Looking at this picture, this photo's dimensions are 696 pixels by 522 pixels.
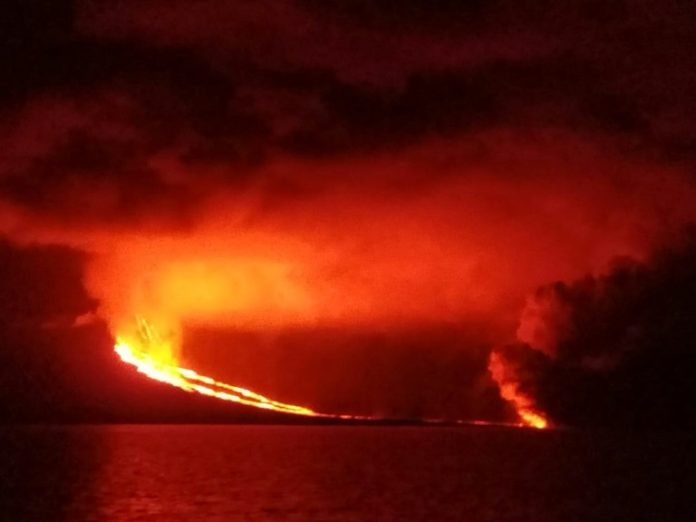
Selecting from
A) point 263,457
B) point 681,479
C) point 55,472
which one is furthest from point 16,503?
point 263,457

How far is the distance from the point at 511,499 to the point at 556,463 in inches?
2010

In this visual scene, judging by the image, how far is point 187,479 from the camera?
86.8 m

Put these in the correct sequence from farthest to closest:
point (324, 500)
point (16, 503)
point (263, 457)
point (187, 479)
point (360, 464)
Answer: point (263, 457), point (360, 464), point (187, 479), point (324, 500), point (16, 503)

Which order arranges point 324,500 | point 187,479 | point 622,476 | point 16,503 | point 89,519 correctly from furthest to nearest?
point 622,476, point 187,479, point 324,500, point 16,503, point 89,519

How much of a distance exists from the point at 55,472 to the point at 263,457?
127 feet

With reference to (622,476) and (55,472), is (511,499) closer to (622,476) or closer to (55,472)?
(622,476)

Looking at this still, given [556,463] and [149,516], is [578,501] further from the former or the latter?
[556,463]

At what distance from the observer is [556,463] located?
124312 mm

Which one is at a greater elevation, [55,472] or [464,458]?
[464,458]

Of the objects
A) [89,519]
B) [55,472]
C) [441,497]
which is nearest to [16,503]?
[89,519]

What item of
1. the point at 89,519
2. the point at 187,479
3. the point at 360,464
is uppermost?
the point at 360,464

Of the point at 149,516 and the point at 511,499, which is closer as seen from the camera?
the point at 149,516

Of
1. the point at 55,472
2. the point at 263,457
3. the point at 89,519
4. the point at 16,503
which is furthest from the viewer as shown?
the point at 263,457

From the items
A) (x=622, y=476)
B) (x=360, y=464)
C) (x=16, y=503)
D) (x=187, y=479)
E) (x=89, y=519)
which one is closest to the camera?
(x=89, y=519)
